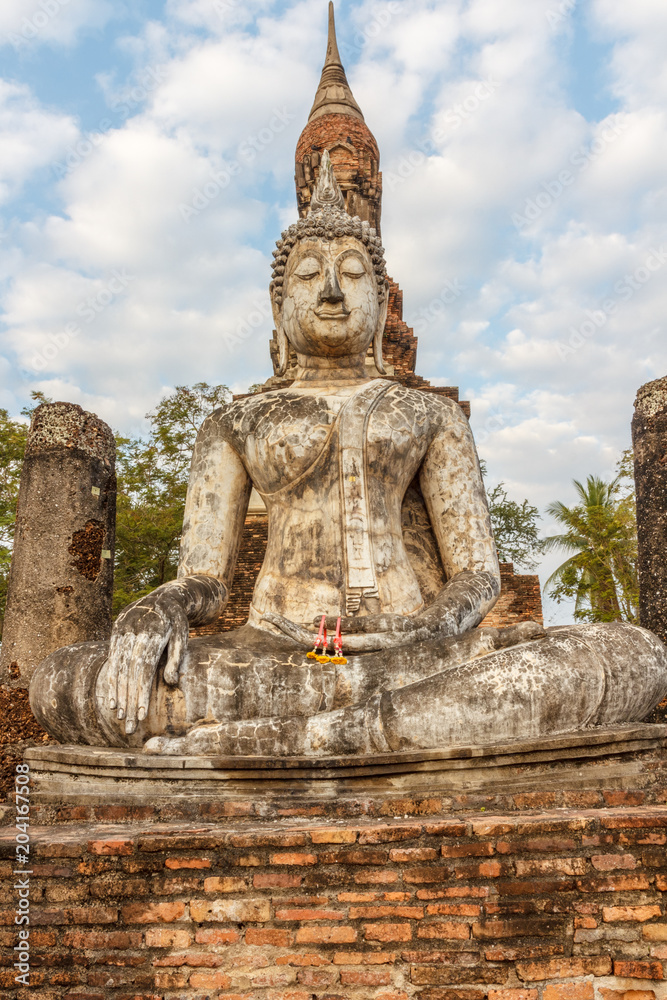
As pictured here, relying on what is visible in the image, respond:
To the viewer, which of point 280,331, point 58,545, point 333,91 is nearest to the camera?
point 280,331

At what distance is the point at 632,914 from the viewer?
8.63ft

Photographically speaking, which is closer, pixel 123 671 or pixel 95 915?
pixel 95 915

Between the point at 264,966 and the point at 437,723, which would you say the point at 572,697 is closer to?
the point at 437,723

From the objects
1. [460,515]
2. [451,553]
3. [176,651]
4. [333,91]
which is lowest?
[176,651]

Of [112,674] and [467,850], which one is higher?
[112,674]

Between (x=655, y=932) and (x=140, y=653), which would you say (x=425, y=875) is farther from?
(x=140, y=653)

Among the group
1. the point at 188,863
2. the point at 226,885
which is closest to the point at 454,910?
the point at 226,885

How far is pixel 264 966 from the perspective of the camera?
2.69 meters

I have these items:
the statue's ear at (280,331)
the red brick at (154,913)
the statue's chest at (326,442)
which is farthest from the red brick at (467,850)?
the statue's ear at (280,331)

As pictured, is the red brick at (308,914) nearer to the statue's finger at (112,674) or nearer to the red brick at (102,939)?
the red brick at (102,939)

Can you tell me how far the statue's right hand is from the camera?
357 cm

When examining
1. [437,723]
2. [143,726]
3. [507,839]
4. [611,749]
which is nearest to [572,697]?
[611,749]

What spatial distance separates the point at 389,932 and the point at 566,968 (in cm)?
54

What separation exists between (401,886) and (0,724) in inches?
202
